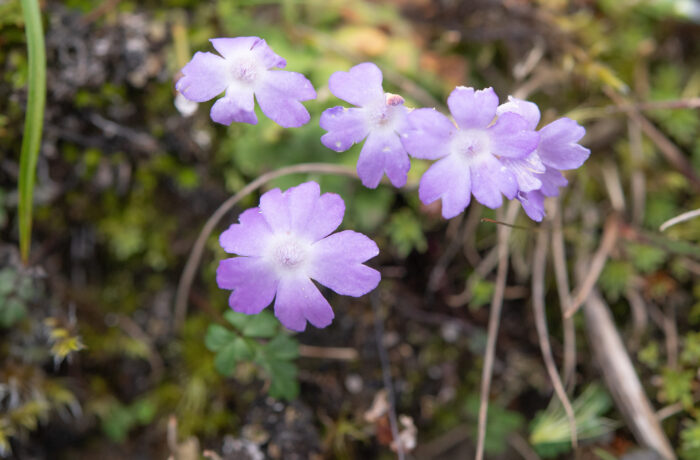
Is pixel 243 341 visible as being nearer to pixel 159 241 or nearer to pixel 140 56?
pixel 159 241

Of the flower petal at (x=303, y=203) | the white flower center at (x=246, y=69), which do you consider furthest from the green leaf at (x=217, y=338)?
the white flower center at (x=246, y=69)

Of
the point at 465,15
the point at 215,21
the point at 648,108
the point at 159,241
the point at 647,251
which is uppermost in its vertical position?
the point at 215,21

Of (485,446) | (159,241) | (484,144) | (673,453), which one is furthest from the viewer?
(159,241)

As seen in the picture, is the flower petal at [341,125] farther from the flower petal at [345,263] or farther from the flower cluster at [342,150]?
the flower petal at [345,263]

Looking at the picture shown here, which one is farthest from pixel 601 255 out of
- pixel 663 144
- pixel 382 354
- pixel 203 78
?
pixel 203 78

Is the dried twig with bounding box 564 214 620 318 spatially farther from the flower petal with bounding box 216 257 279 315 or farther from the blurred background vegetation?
the flower petal with bounding box 216 257 279 315

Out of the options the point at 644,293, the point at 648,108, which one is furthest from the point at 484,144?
the point at 644,293

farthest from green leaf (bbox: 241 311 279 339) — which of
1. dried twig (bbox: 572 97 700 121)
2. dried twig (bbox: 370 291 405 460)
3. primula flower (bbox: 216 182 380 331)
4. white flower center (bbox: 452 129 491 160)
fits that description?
dried twig (bbox: 572 97 700 121)
